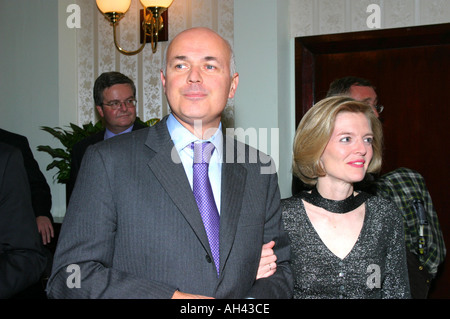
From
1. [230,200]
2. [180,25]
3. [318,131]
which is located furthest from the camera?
[180,25]

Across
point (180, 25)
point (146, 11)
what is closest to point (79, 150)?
point (146, 11)

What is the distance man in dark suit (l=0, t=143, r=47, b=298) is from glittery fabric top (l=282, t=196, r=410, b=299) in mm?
966

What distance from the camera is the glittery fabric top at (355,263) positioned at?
185cm

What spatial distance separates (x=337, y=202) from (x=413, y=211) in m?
0.63

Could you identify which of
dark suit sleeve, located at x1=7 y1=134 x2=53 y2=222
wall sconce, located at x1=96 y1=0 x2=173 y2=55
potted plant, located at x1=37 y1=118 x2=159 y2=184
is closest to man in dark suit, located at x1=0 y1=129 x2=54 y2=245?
dark suit sleeve, located at x1=7 y1=134 x2=53 y2=222

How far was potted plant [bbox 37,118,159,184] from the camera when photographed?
4.25 m

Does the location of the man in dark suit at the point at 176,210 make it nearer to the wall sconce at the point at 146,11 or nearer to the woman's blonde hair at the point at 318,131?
the woman's blonde hair at the point at 318,131

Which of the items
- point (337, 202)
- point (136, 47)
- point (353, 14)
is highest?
point (353, 14)

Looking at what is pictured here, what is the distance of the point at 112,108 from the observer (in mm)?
3592

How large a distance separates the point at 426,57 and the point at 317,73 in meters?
0.86

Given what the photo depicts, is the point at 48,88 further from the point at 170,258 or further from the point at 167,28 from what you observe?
the point at 170,258

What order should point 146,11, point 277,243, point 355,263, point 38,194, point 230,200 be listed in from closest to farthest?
point 230,200
point 277,243
point 355,263
point 38,194
point 146,11

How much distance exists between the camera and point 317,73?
4.12 metres

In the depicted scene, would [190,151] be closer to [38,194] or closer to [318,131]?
[318,131]
